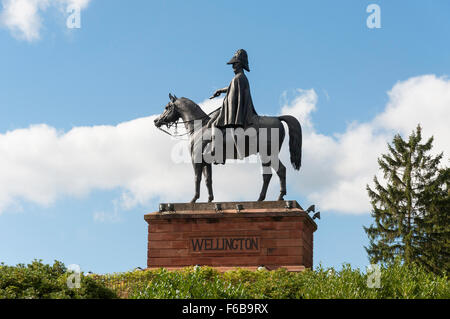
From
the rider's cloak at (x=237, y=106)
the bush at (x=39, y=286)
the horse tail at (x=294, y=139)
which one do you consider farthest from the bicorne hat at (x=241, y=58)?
the bush at (x=39, y=286)

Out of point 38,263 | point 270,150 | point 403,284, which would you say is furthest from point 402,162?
point 38,263

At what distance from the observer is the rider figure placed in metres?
21.8

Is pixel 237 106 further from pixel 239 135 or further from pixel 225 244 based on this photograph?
pixel 225 244

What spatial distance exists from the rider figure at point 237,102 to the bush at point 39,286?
873 cm

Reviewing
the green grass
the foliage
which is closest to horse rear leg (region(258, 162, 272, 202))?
the foliage

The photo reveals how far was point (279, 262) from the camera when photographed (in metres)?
20.4

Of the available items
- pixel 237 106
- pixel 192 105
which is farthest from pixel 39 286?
pixel 192 105

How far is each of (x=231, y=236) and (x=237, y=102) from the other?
470 cm

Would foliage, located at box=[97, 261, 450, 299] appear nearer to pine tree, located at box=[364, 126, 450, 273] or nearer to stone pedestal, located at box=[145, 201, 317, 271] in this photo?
stone pedestal, located at box=[145, 201, 317, 271]

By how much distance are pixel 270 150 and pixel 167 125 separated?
4420mm

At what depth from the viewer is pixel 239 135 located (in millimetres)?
21750

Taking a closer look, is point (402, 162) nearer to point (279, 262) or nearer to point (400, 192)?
point (400, 192)

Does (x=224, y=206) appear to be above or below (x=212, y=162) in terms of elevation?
below
